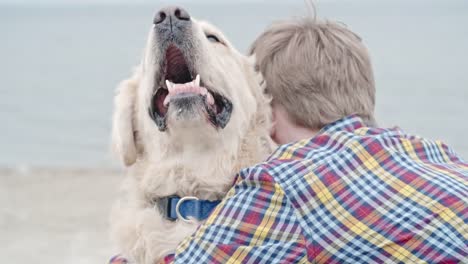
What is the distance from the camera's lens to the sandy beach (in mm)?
8555

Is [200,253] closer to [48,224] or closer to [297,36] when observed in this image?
[297,36]

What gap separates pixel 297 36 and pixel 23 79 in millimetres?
29076

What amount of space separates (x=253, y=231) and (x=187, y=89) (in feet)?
3.17

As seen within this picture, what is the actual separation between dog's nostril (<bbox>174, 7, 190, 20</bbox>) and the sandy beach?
15.4 ft

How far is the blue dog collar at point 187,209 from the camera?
3.35 meters

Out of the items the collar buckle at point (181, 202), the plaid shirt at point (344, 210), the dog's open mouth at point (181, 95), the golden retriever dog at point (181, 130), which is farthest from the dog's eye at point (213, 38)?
the plaid shirt at point (344, 210)

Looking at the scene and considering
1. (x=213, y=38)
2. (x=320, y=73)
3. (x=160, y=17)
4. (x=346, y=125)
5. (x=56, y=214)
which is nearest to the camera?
(x=346, y=125)

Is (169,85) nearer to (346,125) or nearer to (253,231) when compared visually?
(346,125)

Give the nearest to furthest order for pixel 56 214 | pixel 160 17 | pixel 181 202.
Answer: pixel 160 17, pixel 181 202, pixel 56 214

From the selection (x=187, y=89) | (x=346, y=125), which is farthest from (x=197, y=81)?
(x=346, y=125)

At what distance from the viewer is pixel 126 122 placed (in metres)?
3.79

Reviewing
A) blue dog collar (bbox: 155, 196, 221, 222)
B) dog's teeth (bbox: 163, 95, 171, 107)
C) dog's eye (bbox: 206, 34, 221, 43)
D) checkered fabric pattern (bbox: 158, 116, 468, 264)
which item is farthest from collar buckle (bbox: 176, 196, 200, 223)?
dog's eye (bbox: 206, 34, 221, 43)

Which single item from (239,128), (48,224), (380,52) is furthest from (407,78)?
(239,128)

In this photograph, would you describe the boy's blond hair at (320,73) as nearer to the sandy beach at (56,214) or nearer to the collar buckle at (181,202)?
the collar buckle at (181,202)
